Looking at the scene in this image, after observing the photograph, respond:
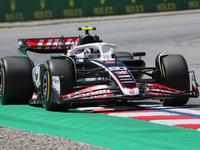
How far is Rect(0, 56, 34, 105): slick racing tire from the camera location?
8828 mm

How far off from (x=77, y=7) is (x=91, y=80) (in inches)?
843

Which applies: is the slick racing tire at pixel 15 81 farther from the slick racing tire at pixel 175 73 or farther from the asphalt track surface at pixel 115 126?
the slick racing tire at pixel 175 73

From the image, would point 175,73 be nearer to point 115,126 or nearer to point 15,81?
point 115,126

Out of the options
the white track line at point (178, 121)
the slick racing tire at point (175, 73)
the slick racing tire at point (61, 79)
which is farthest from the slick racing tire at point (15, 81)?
the white track line at point (178, 121)

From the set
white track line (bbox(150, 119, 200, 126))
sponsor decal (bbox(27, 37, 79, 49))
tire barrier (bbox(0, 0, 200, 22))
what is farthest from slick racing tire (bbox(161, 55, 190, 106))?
tire barrier (bbox(0, 0, 200, 22))

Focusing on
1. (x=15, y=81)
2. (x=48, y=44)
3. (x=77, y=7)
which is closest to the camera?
(x=15, y=81)

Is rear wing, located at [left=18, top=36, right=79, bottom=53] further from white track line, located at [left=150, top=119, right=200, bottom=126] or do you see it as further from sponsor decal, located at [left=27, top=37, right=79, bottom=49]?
white track line, located at [left=150, top=119, right=200, bottom=126]

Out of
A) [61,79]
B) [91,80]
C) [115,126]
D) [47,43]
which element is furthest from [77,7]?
[115,126]

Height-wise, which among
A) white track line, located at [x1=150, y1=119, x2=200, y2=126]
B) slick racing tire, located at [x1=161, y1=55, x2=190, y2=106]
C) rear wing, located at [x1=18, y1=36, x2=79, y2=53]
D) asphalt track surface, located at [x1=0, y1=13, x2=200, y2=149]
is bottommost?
white track line, located at [x1=150, y1=119, x2=200, y2=126]

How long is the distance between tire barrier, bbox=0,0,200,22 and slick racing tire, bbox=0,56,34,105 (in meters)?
18.2

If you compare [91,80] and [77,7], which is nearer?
[91,80]

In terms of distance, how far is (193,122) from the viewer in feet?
21.7

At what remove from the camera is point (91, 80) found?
8359mm

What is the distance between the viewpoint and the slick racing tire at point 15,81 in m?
8.83
